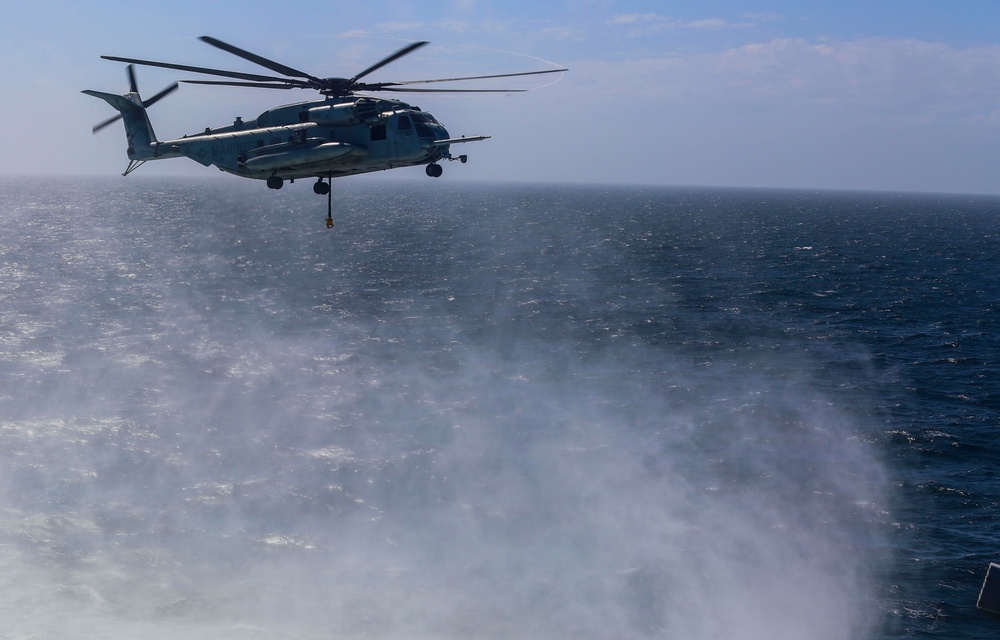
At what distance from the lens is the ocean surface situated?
4728 cm

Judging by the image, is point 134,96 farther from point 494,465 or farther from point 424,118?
point 494,465

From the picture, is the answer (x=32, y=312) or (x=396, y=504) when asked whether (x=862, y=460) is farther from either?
(x=32, y=312)

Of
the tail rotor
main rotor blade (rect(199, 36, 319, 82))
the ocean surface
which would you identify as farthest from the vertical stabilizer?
the ocean surface

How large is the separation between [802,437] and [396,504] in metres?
32.5

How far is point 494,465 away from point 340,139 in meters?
31.7

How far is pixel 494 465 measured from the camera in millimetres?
61906

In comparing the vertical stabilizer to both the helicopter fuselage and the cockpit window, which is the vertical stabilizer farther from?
the cockpit window

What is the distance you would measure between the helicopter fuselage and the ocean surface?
82.5 ft

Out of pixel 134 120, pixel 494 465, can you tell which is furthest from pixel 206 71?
pixel 494 465

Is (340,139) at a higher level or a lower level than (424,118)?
lower

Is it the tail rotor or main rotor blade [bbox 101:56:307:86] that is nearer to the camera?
main rotor blade [bbox 101:56:307:86]

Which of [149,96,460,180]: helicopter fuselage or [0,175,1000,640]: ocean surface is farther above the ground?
[149,96,460,180]: helicopter fuselage

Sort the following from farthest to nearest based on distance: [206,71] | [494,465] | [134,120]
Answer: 1. [494,465]
2. [134,120]
3. [206,71]

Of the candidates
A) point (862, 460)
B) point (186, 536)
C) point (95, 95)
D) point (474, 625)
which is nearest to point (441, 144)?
point (95, 95)
